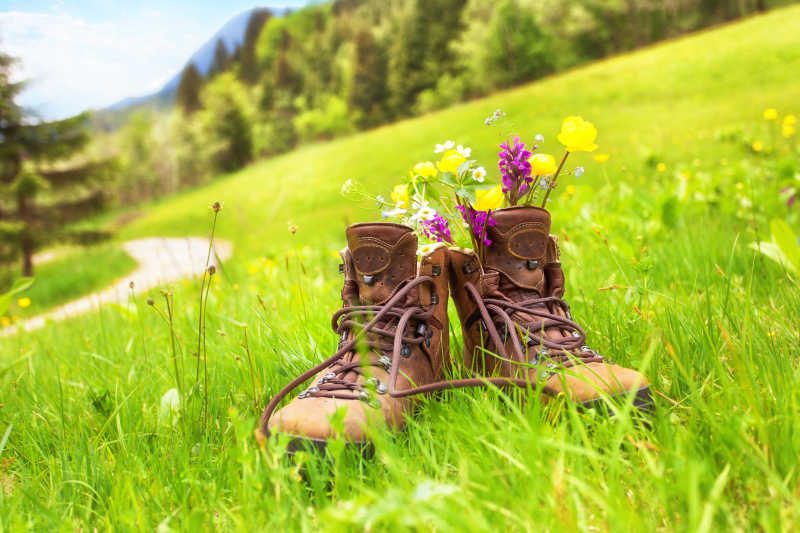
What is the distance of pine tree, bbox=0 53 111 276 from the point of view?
12.0 m

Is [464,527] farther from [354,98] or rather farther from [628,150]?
[354,98]

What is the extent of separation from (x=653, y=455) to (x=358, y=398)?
0.63m

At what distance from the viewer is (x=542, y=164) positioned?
1393 millimetres

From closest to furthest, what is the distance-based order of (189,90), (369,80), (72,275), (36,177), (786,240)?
1. (786,240)
2. (72,275)
3. (36,177)
4. (369,80)
5. (189,90)

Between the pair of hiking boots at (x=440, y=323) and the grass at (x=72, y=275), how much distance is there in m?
9.81

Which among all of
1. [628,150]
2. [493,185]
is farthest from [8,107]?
[493,185]

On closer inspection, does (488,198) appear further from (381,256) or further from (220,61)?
(220,61)

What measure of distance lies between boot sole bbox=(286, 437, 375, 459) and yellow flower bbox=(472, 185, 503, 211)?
0.67m

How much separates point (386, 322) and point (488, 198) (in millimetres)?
428

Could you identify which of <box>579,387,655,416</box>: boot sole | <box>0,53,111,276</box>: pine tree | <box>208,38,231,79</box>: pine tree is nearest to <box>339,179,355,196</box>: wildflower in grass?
<box>579,387,655,416</box>: boot sole

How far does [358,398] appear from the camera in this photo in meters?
Answer: 1.18

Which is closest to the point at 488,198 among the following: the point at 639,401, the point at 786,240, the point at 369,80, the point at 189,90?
the point at 639,401

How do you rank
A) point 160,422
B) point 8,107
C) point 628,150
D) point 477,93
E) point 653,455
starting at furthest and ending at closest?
point 477,93 < point 8,107 < point 628,150 < point 160,422 < point 653,455

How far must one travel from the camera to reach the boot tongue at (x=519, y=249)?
4.55 ft
